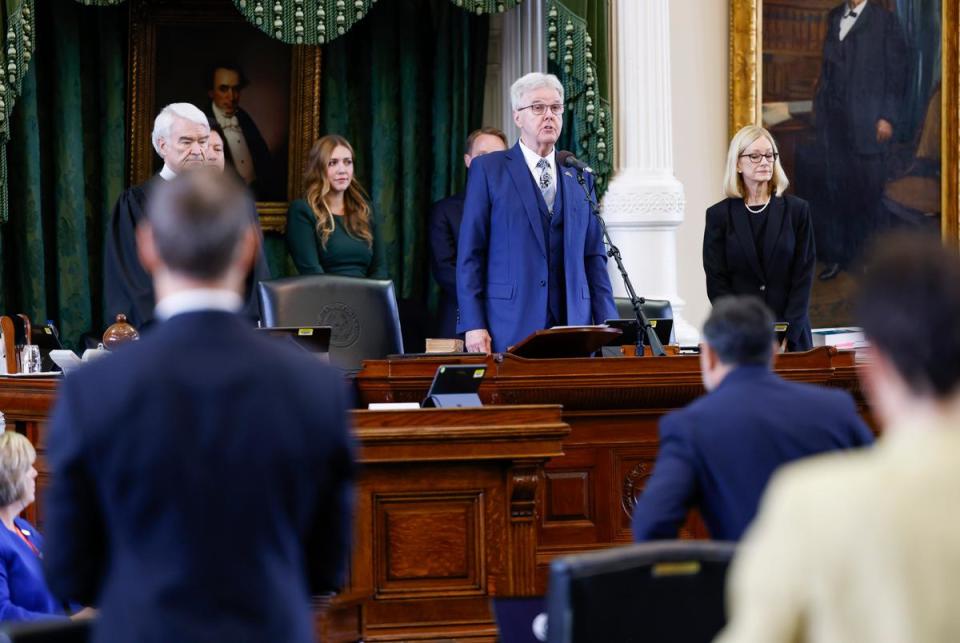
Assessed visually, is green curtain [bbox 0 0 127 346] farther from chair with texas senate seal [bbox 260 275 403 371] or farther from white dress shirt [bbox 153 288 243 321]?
white dress shirt [bbox 153 288 243 321]

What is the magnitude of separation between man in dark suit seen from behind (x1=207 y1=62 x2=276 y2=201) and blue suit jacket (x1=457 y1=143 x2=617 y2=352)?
3.04 m

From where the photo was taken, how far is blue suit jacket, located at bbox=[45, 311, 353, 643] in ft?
7.33

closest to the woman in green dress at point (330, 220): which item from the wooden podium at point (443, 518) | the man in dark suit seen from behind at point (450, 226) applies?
the man in dark suit seen from behind at point (450, 226)

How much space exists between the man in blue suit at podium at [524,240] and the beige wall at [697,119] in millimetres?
2967

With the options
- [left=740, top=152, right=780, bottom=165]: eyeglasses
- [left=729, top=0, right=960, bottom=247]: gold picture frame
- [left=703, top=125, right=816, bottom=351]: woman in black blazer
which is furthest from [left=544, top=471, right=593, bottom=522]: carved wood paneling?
[left=729, top=0, right=960, bottom=247]: gold picture frame

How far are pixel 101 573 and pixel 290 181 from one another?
710 centimetres

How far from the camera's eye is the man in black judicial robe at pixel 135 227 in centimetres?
623

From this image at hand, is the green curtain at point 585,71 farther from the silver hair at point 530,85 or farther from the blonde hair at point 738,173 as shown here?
the silver hair at point 530,85

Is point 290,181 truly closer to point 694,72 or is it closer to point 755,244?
point 694,72

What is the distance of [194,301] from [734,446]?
1188 millimetres

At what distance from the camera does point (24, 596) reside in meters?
4.16

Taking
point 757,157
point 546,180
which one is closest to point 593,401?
point 546,180

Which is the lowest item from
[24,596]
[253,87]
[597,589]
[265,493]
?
[24,596]

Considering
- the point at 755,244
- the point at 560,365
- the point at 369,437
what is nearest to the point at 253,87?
the point at 755,244
